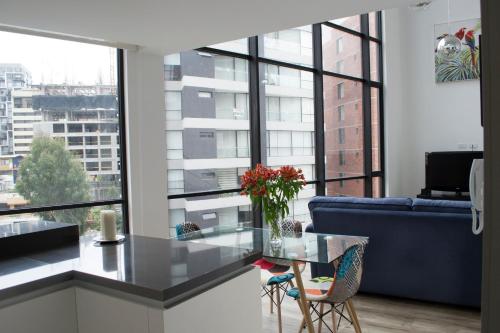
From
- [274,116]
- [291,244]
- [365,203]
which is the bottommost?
[291,244]

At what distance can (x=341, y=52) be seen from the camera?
26.8 feet

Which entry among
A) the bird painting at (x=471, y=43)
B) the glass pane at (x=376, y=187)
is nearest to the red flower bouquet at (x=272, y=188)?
the glass pane at (x=376, y=187)

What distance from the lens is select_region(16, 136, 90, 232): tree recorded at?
3953 mm

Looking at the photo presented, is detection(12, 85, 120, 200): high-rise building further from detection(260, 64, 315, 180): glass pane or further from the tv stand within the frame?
the tv stand

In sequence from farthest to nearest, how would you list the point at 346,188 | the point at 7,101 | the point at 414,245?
the point at 346,188
the point at 414,245
the point at 7,101

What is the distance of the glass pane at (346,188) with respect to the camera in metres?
7.68

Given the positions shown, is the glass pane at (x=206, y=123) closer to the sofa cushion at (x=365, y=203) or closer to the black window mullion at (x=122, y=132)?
the black window mullion at (x=122, y=132)

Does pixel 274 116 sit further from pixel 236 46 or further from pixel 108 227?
pixel 108 227

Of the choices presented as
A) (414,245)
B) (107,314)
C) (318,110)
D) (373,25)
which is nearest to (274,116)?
(318,110)

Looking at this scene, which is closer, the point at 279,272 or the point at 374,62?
the point at 279,272

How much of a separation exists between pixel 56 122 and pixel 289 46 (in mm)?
3722

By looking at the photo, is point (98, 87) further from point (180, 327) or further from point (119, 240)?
point (180, 327)

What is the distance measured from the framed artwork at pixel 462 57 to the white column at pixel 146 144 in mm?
6364

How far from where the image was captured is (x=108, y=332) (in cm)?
173
